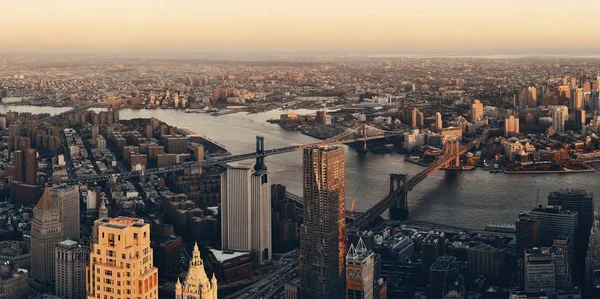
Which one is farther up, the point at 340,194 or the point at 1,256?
the point at 340,194

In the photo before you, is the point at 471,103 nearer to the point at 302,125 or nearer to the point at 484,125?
the point at 484,125

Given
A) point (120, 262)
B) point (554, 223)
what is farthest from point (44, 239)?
point (554, 223)

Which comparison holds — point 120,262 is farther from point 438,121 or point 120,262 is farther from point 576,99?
point 576,99

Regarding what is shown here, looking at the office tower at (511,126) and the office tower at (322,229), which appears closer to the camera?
the office tower at (322,229)

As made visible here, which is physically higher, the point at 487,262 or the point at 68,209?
the point at 68,209

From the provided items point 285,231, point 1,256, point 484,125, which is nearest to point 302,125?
point 484,125

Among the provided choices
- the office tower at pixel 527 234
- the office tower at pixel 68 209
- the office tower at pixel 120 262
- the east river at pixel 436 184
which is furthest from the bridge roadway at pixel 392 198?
the office tower at pixel 120 262

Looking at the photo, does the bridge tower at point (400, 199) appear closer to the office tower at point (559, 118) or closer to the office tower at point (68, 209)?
the office tower at point (68, 209)
